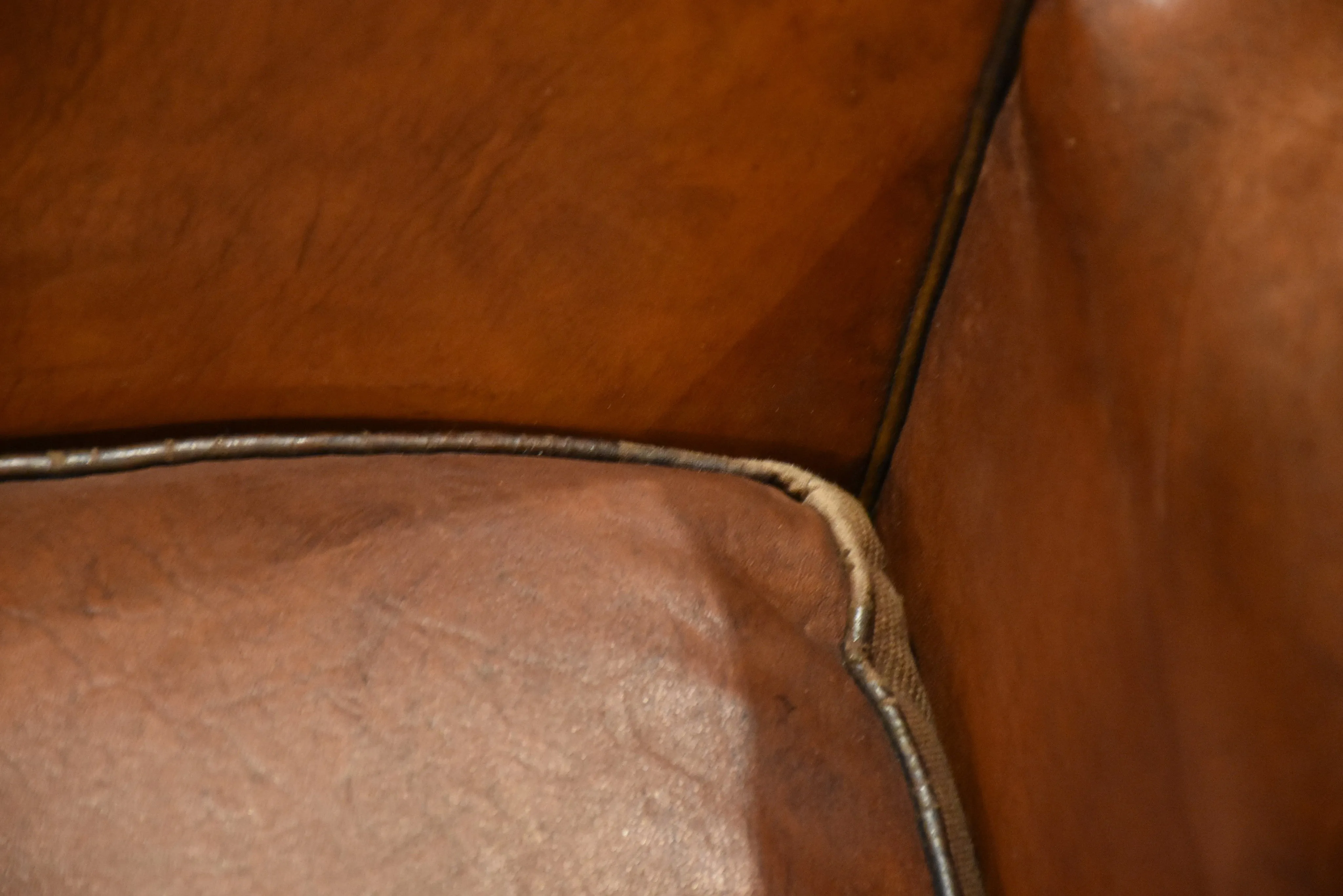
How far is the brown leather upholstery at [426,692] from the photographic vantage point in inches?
17.6

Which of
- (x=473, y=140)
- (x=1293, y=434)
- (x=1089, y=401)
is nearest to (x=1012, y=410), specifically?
(x=1089, y=401)

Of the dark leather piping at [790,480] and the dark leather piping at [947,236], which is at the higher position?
the dark leather piping at [947,236]

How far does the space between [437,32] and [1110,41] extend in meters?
0.31

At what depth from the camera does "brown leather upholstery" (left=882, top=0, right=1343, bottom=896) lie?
321 mm

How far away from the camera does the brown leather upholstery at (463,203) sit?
47cm

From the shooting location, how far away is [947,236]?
556 millimetres

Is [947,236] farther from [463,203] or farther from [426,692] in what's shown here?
[426,692]

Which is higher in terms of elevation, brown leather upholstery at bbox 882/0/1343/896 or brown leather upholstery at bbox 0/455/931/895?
brown leather upholstery at bbox 882/0/1343/896

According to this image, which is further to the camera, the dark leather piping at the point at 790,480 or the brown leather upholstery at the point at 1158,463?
the dark leather piping at the point at 790,480

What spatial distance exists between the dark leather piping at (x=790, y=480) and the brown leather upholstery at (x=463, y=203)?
16 mm

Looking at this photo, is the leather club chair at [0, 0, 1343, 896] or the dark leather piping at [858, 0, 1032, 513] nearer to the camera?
the leather club chair at [0, 0, 1343, 896]

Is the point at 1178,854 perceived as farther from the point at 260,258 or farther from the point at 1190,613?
the point at 260,258

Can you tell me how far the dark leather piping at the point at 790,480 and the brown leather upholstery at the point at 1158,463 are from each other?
0.02m

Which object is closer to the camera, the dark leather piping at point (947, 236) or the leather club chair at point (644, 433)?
the leather club chair at point (644, 433)
